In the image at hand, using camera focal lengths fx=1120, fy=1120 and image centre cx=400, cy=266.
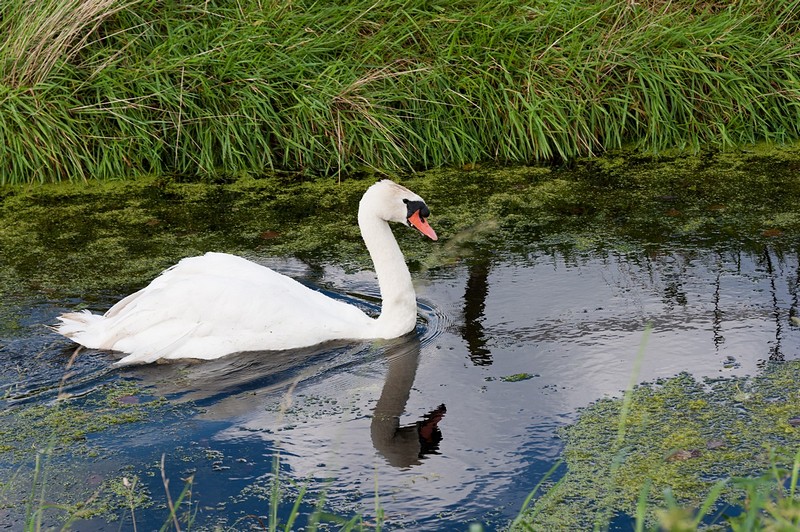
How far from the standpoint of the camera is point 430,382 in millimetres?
5012

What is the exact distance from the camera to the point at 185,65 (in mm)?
8242

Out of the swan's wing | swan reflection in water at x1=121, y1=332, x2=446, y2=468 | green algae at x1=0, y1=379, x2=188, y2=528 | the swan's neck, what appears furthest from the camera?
the swan's neck

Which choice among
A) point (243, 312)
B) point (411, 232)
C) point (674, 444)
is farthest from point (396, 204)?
point (674, 444)

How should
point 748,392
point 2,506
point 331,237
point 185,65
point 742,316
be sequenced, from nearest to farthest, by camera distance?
point 2,506 → point 748,392 → point 742,316 → point 331,237 → point 185,65

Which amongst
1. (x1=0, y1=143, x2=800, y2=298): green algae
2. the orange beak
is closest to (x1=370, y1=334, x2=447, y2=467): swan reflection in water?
the orange beak

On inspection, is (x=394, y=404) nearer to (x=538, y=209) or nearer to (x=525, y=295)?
(x=525, y=295)

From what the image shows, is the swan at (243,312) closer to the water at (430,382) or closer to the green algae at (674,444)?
the water at (430,382)

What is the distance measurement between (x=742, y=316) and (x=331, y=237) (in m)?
2.63

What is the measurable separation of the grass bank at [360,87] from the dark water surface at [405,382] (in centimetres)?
140

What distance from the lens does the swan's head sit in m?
5.57

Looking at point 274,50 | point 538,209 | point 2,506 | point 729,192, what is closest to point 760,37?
point 729,192

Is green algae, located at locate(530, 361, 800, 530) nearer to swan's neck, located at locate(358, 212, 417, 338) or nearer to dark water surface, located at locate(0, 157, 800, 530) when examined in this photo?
dark water surface, located at locate(0, 157, 800, 530)

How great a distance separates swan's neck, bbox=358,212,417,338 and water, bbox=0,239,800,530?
9 centimetres

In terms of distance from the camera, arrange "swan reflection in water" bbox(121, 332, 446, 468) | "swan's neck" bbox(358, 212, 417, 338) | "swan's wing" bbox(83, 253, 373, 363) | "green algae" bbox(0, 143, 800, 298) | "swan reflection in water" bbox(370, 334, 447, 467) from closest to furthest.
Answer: "swan reflection in water" bbox(370, 334, 447, 467) → "swan reflection in water" bbox(121, 332, 446, 468) → "swan's wing" bbox(83, 253, 373, 363) → "swan's neck" bbox(358, 212, 417, 338) → "green algae" bbox(0, 143, 800, 298)
